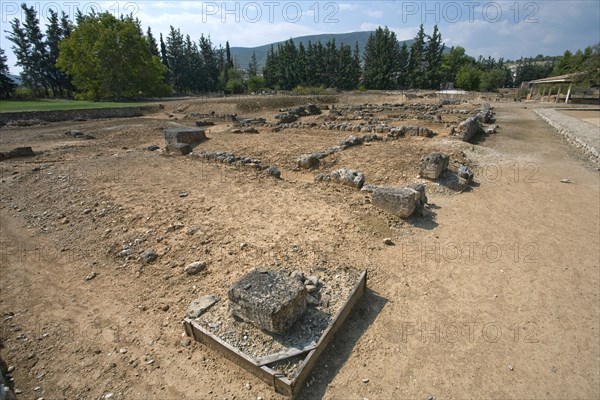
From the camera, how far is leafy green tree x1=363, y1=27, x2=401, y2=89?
188ft

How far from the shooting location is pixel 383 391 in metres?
3.65

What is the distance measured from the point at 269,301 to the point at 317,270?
5.65 ft

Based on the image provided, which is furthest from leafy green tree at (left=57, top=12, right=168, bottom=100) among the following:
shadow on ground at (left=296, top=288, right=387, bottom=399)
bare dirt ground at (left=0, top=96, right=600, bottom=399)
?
shadow on ground at (left=296, top=288, right=387, bottom=399)

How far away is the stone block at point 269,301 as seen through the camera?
3.91 meters

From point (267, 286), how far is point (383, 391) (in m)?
1.95

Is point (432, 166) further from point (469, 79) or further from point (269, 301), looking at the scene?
point (469, 79)

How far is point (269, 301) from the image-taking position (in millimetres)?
3936

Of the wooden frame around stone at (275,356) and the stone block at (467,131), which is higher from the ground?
the stone block at (467,131)

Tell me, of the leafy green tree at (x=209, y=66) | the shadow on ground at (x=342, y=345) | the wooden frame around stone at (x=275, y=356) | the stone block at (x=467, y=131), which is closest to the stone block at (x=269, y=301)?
the wooden frame around stone at (x=275, y=356)

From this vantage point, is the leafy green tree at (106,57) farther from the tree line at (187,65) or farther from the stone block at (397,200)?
the stone block at (397,200)

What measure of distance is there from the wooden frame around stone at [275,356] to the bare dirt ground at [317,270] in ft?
0.38

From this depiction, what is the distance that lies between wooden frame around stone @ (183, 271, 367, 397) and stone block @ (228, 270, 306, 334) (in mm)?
379

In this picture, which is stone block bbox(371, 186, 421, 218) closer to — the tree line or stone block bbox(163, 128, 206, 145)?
stone block bbox(163, 128, 206, 145)

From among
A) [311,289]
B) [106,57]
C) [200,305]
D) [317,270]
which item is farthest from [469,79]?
[200,305]
